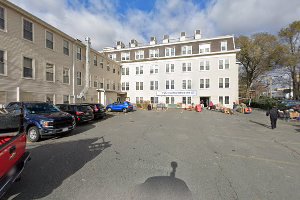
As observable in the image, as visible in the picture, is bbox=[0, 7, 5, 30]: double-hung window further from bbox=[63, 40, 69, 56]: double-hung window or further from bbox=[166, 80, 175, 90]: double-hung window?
bbox=[166, 80, 175, 90]: double-hung window

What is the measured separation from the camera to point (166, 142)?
6.82 meters

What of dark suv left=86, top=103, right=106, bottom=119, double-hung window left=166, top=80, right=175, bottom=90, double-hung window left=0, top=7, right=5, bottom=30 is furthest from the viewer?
double-hung window left=166, top=80, right=175, bottom=90

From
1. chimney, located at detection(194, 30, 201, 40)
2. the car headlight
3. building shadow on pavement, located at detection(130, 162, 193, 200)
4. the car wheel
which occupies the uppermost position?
chimney, located at detection(194, 30, 201, 40)

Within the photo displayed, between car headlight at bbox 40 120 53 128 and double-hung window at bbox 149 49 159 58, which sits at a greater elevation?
double-hung window at bbox 149 49 159 58

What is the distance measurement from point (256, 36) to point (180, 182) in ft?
128

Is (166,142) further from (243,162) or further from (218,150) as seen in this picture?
(243,162)

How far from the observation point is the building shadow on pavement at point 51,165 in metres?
3.17

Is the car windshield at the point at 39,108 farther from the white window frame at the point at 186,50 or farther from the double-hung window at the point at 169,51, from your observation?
the white window frame at the point at 186,50

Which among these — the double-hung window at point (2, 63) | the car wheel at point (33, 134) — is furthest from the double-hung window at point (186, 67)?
the car wheel at point (33, 134)

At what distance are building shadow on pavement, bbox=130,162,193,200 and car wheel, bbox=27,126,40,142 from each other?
6.04 metres

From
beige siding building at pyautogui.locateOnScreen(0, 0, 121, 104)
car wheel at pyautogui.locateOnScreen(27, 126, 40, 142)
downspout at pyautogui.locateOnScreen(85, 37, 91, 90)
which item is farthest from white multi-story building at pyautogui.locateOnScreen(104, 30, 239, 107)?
car wheel at pyautogui.locateOnScreen(27, 126, 40, 142)

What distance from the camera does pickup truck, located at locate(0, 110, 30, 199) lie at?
2570 millimetres

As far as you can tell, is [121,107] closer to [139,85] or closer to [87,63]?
[87,63]

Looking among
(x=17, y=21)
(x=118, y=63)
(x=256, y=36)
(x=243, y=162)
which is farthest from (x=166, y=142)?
(x=256, y=36)
